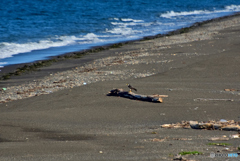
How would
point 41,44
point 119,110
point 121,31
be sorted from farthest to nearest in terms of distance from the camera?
point 121,31 < point 41,44 < point 119,110

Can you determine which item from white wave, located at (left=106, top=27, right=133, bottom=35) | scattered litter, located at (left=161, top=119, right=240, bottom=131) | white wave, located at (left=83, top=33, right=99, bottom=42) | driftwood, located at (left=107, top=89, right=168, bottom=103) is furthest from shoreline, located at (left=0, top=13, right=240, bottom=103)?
white wave, located at (left=106, top=27, right=133, bottom=35)

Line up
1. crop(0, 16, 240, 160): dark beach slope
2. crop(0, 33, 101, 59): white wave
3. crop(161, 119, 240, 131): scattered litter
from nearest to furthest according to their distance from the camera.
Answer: crop(0, 16, 240, 160): dark beach slope → crop(161, 119, 240, 131): scattered litter → crop(0, 33, 101, 59): white wave

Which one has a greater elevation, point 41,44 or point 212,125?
point 41,44

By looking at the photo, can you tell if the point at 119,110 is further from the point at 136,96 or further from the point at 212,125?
the point at 212,125

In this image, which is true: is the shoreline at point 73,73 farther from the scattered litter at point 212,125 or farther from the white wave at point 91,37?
the white wave at point 91,37

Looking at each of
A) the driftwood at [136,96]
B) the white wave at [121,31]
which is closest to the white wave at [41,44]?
the white wave at [121,31]

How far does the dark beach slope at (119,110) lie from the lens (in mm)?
4754

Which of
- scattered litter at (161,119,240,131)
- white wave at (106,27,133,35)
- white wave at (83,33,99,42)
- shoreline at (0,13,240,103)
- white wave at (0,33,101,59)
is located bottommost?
scattered litter at (161,119,240,131)

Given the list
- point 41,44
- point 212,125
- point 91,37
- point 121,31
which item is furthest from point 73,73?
point 121,31

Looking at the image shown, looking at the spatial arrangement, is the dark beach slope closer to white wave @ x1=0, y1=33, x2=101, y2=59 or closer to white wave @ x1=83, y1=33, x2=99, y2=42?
white wave @ x1=0, y1=33, x2=101, y2=59

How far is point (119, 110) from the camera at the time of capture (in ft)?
22.4

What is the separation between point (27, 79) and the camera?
440 inches

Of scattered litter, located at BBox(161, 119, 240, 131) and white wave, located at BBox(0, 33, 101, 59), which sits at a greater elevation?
white wave, located at BBox(0, 33, 101, 59)

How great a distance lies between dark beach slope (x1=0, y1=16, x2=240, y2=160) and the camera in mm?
4754
